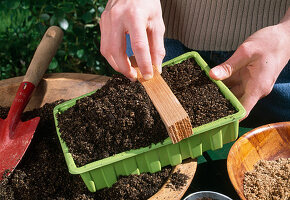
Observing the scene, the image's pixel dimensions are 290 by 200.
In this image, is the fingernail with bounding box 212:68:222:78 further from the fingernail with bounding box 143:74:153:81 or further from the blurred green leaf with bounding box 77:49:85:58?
the blurred green leaf with bounding box 77:49:85:58

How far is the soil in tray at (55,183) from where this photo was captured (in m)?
1.04

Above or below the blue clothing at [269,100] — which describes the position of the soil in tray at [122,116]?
above

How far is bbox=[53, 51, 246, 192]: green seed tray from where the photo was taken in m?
1.00

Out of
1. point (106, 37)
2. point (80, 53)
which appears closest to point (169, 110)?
point (106, 37)

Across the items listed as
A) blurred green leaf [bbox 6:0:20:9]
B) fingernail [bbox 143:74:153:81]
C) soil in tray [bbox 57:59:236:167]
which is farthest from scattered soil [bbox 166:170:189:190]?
blurred green leaf [bbox 6:0:20:9]

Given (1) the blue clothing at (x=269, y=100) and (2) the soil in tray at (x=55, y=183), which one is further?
(1) the blue clothing at (x=269, y=100)

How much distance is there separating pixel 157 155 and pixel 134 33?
1.35 feet

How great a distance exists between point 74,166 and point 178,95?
1.44 ft

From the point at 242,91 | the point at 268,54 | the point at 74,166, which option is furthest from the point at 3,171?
the point at 268,54

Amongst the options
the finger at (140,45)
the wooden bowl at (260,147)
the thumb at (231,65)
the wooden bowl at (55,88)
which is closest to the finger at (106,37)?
the finger at (140,45)

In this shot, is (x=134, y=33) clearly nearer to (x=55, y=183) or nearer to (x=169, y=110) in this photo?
(x=169, y=110)

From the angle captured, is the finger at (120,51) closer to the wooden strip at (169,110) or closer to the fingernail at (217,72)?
the wooden strip at (169,110)

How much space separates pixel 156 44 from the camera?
1.14 m

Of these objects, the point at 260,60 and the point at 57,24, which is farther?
the point at 57,24
